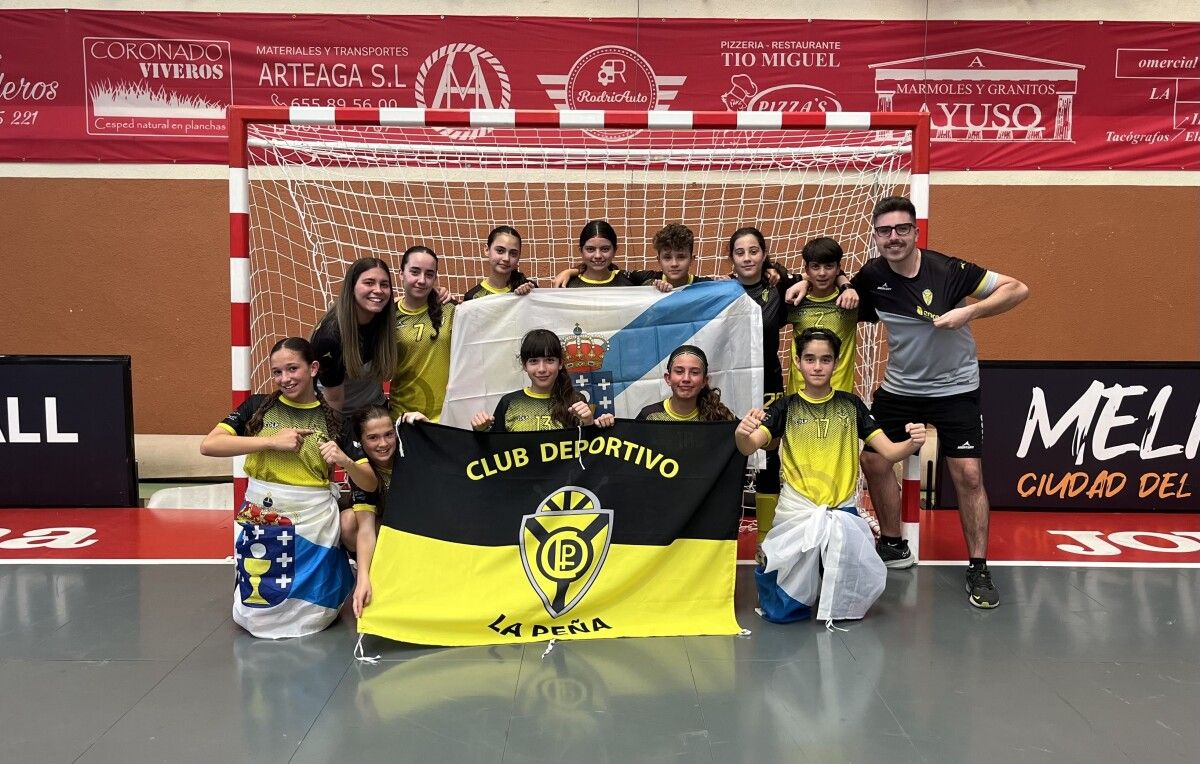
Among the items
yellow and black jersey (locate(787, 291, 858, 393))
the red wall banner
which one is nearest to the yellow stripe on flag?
yellow and black jersey (locate(787, 291, 858, 393))

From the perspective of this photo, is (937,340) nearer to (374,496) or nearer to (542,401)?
(542,401)

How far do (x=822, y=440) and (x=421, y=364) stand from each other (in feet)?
6.63

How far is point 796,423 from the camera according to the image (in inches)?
161

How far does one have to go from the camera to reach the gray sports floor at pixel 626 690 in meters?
2.87

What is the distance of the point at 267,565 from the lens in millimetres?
3777

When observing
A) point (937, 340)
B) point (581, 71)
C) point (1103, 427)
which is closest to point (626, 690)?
point (937, 340)

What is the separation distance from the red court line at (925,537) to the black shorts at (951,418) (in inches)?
33.8

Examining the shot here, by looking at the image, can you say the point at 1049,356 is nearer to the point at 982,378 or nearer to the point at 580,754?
the point at 982,378

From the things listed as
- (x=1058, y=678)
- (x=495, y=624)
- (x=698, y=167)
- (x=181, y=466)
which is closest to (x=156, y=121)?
(x=181, y=466)

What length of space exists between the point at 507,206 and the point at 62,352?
4.15m

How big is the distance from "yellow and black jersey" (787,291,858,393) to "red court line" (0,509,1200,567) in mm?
1175

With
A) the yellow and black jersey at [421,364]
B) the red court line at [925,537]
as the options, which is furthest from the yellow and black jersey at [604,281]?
the red court line at [925,537]

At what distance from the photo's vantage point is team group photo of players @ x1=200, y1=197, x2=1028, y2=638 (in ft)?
12.6

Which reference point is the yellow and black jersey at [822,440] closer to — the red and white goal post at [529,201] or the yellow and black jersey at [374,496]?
the yellow and black jersey at [374,496]
